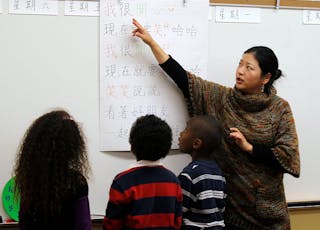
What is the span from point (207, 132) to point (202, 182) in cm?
21

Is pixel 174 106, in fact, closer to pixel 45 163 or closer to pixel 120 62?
pixel 120 62

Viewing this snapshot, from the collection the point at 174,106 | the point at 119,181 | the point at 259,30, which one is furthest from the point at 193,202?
the point at 259,30

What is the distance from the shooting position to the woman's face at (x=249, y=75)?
184 centimetres

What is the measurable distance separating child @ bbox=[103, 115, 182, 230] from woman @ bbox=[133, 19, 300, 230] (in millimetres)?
466

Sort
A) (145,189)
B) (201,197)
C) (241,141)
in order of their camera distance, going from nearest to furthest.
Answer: (145,189), (201,197), (241,141)

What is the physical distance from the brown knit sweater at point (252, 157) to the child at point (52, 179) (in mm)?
753

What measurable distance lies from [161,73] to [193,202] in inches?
25.9

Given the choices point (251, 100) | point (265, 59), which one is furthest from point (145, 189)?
point (265, 59)

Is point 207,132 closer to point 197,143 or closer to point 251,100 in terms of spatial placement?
point 197,143

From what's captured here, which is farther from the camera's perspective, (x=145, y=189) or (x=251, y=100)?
(x=251, y=100)

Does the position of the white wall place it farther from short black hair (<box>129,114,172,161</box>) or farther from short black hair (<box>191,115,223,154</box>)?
short black hair (<box>129,114,172,161</box>)

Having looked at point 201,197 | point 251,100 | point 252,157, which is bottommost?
point 201,197

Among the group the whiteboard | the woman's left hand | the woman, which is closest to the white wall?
the whiteboard

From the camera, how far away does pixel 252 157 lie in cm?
186
